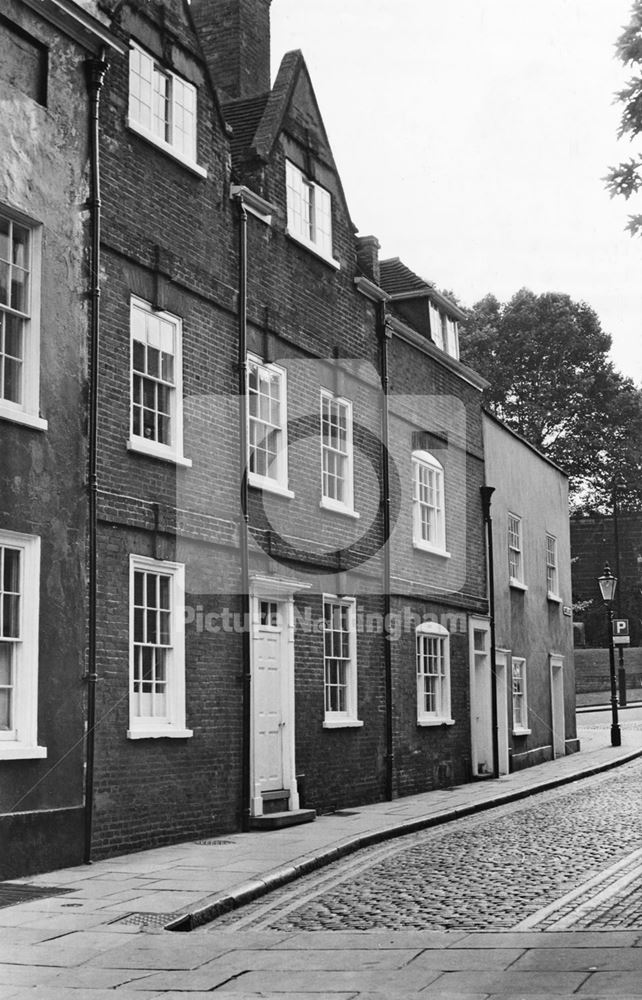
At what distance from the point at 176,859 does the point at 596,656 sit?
42.5 metres

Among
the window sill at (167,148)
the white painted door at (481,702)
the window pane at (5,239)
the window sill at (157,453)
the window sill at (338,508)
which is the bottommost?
the white painted door at (481,702)

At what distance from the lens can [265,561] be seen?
16.5 meters

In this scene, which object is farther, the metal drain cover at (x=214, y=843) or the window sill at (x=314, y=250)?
the window sill at (x=314, y=250)

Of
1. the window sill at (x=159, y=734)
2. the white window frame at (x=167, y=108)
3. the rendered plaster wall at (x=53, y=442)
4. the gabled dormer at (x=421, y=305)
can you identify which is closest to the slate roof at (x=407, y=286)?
the gabled dormer at (x=421, y=305)

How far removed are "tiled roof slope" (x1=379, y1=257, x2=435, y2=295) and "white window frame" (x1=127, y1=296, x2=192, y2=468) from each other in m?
9.98

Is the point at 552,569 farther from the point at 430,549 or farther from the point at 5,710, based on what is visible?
the point at 5,710

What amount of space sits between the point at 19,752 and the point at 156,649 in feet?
9.61

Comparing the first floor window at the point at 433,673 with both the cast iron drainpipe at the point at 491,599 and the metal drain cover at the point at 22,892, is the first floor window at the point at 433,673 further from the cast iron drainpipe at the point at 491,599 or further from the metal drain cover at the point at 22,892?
the metal drain cover at the point at 22,892

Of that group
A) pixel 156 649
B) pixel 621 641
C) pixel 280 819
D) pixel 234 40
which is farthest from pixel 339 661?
pixel 621 641

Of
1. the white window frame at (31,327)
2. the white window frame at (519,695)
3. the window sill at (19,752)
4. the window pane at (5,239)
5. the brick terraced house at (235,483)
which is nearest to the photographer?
the window sill at (19,752)

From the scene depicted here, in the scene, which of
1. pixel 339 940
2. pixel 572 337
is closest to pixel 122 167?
pixel 339 940

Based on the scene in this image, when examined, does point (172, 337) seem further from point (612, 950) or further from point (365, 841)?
point (612, 950)

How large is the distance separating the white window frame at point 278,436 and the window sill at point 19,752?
5564mm

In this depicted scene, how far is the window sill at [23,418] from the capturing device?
1172cm
